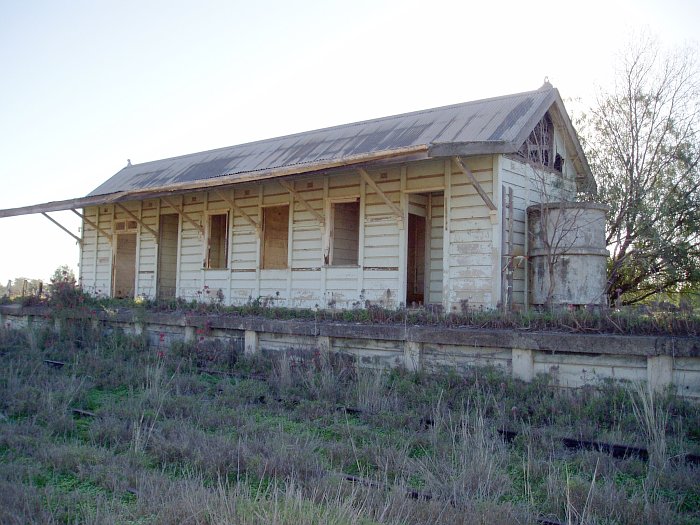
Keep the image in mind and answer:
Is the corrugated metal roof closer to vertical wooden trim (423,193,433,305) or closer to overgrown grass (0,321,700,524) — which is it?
vertical wooden trim (423,193,433,305)

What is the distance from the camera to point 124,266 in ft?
64.8

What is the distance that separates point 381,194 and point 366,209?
131cm

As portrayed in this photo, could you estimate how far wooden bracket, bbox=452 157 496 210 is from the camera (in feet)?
35.8

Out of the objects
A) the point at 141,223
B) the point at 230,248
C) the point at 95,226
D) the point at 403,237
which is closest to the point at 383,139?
the point at 403,237

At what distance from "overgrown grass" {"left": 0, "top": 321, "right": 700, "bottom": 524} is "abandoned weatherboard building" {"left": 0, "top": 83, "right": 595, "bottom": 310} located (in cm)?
341

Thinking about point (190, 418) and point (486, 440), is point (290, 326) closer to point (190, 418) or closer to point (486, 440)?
point (190, 418)

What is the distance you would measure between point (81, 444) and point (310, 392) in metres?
3.19

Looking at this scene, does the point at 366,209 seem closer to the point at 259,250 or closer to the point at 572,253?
the point at 259,250

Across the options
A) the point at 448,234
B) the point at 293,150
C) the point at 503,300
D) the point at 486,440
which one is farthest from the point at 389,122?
the point at 486,440

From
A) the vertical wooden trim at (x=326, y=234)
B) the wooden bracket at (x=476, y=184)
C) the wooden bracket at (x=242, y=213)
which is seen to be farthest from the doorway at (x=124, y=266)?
the wooden bracket at (x=476, y=184)

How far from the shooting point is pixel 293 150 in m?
15.8

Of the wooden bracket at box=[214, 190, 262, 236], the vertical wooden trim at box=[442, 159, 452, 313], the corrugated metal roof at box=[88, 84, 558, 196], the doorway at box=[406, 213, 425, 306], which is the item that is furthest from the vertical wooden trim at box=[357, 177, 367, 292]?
the wooden bracket at box=[214, 190, 262, 236]

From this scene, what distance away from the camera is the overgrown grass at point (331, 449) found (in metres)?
4.34

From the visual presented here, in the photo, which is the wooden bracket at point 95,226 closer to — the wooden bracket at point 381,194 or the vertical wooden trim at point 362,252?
the vertical wooden trim at point 362,252
